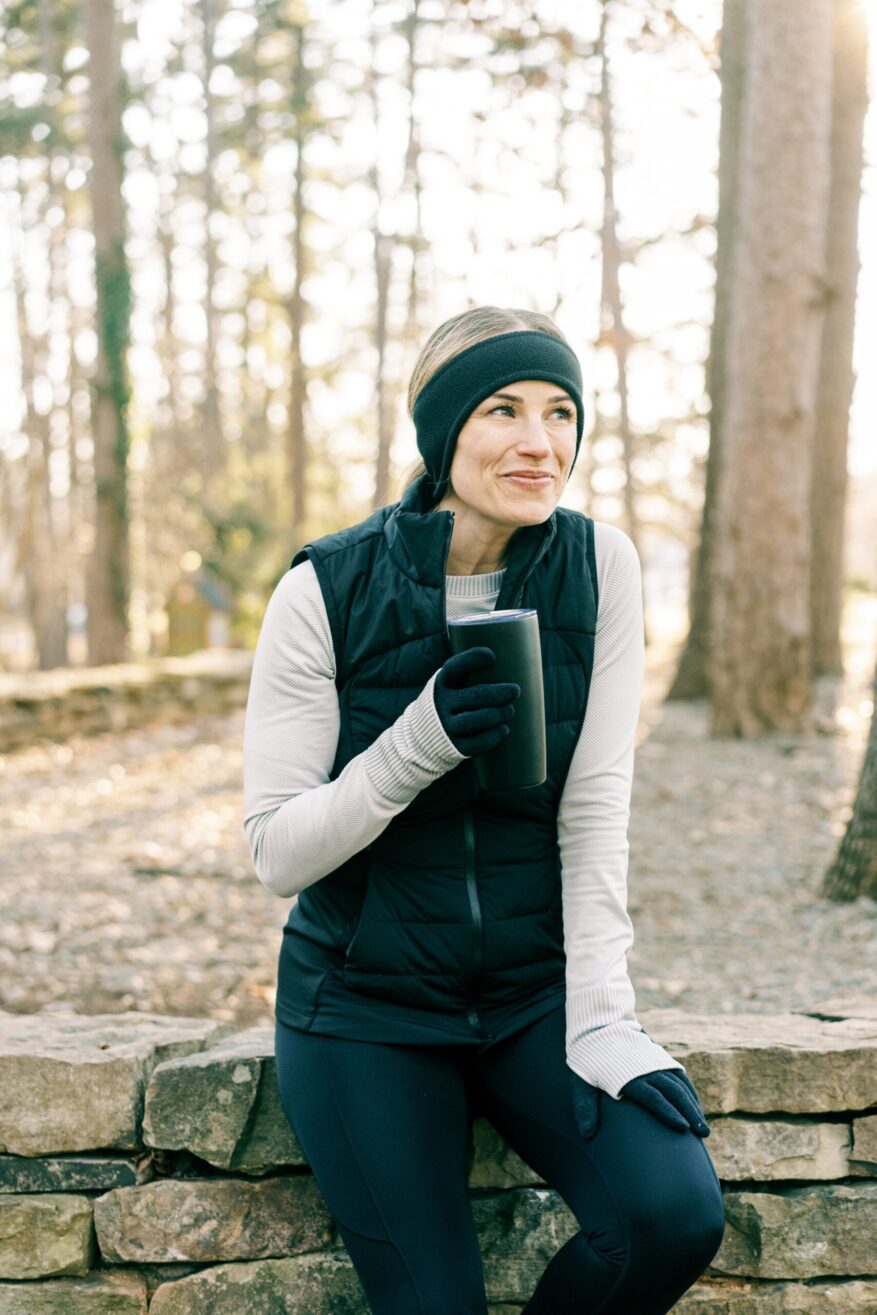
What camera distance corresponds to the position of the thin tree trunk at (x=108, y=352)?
14156 millimetres

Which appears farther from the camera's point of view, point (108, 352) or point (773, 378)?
point (108, 352)

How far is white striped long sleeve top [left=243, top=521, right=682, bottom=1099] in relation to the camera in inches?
82.5

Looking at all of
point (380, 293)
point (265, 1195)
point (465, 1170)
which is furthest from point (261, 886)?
point (380, 293)

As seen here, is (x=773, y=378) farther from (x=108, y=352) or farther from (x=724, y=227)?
(x=108, y=352)

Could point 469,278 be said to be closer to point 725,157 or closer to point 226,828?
point 725,157

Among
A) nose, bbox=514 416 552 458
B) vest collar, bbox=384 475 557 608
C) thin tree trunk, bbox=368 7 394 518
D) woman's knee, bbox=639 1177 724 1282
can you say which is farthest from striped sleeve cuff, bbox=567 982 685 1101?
thin tree trunk, bbox=368 7 394 518

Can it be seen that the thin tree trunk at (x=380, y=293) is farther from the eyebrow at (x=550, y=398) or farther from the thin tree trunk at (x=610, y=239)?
the eyebrow at (x=550, y=398)

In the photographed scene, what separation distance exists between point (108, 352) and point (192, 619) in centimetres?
1164

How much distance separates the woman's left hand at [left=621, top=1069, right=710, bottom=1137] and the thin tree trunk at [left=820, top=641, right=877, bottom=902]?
240cm

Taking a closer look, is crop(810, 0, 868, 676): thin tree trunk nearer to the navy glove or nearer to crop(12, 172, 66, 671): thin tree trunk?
the navy glove

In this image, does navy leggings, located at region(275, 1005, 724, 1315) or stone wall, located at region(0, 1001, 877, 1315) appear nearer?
navy leggings, located at region(275, 1005, 724, 1315)

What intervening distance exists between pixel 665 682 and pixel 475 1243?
37.7ft

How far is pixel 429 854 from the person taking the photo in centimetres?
223

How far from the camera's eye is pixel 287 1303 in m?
2.41
